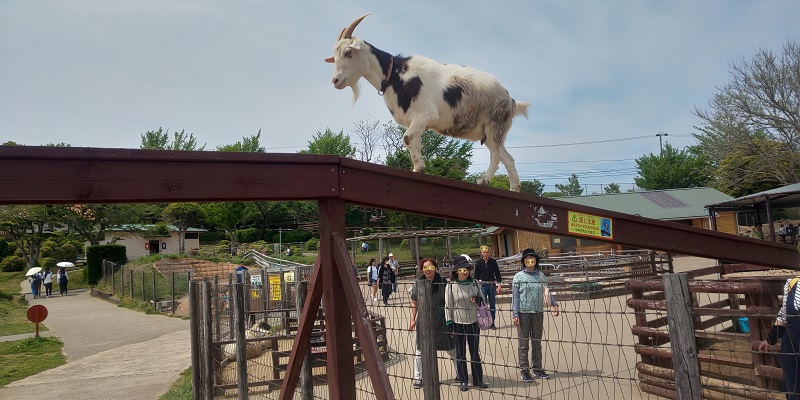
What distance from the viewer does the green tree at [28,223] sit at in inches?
1352

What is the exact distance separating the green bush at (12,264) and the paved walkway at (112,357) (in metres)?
18.8

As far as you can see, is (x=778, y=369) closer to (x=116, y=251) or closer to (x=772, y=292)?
(x=772, y=292)

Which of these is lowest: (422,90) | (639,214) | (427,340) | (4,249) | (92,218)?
(427,340)

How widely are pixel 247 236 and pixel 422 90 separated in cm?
4908

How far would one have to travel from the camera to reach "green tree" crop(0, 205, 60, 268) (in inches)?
1352

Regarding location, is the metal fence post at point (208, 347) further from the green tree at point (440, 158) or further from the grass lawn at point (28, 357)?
the green tree at point (440, 158)

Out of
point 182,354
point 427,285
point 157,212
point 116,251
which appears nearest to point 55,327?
point 182,354

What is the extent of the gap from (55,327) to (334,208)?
1927 centimetres

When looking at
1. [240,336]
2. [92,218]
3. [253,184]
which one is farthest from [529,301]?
[92,218]

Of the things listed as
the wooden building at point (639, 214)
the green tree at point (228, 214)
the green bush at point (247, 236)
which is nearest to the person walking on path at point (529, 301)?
the wooden building at point (639, 214)

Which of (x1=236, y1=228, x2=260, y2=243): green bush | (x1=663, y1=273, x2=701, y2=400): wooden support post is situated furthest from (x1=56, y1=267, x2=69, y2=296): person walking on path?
(x1=663, y1=273, x2=701, y2=400): wooden support post

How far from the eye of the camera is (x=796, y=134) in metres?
27.0

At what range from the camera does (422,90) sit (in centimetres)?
392

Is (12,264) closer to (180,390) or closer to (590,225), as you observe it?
(180,390)
